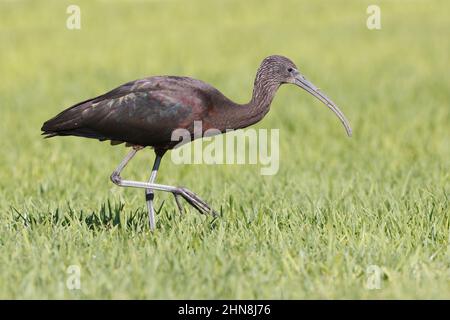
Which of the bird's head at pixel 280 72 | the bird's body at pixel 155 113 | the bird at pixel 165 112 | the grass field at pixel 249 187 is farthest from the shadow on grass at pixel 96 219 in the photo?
the bird's head at pixel 280 72

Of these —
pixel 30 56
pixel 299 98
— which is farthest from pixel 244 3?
pixel 299 98

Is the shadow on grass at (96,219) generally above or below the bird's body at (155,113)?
below

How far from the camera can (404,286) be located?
16.8ft

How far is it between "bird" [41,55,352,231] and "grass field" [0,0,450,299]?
0.64 m

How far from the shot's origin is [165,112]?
21.4ft

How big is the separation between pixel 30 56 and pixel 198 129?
15.6 m

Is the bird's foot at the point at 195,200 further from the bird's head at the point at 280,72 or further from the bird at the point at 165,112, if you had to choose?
the bird's head at the point at 280,72

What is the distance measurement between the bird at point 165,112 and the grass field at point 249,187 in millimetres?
642

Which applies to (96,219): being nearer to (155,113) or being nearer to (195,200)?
(195,200)

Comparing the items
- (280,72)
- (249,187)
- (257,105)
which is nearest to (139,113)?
(257,105)

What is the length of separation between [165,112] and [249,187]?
2.36m

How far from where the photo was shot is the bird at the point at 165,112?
6496 mm

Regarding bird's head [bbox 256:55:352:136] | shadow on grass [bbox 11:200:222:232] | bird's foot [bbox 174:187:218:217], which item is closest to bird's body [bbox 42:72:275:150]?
bird's head [bbox 256:55:352:136]
